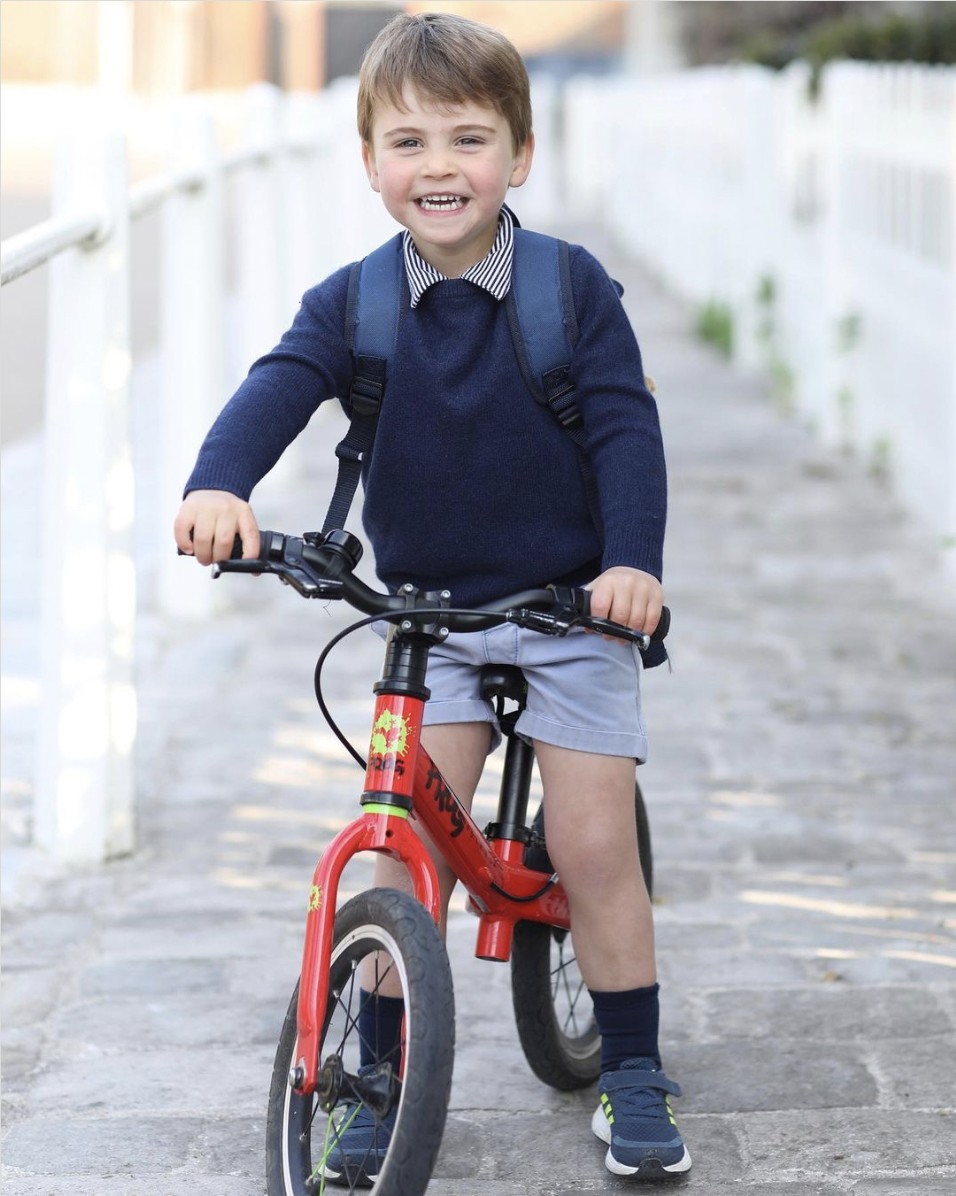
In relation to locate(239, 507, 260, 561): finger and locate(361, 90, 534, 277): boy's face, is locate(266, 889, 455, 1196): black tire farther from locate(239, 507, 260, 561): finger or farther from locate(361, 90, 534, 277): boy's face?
locate(361, 90, 534, 277): boy's face

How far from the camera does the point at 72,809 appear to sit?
13.6 feet

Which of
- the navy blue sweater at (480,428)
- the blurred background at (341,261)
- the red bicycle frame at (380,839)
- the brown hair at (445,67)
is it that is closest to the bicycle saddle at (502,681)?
the navy blue sweater at (480,428)

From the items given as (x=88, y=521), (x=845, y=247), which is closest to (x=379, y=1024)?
(x=88, y=521)

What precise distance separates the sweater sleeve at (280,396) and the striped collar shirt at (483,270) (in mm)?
102

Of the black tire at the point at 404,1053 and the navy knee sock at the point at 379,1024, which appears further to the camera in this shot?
the navy knee sock at the point at 379,1024

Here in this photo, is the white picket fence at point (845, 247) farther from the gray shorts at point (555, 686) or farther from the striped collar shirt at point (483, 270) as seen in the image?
the striped collar shirt at point (483, 270)

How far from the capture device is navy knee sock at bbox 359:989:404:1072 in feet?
8.95

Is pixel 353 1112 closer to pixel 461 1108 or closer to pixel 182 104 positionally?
pixel 461 1108

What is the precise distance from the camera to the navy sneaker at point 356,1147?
2613 millimetres

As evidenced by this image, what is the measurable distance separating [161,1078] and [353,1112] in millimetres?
740

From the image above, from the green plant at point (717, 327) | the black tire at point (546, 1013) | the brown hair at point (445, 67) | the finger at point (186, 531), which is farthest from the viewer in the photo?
the green plant at point (717, 327)

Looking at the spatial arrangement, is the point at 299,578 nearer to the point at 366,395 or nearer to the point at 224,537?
the point at 224,537

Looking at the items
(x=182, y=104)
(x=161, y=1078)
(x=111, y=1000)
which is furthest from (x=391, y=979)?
(x=182, y=104)

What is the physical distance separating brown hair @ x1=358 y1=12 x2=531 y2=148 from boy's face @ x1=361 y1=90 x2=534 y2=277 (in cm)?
2
